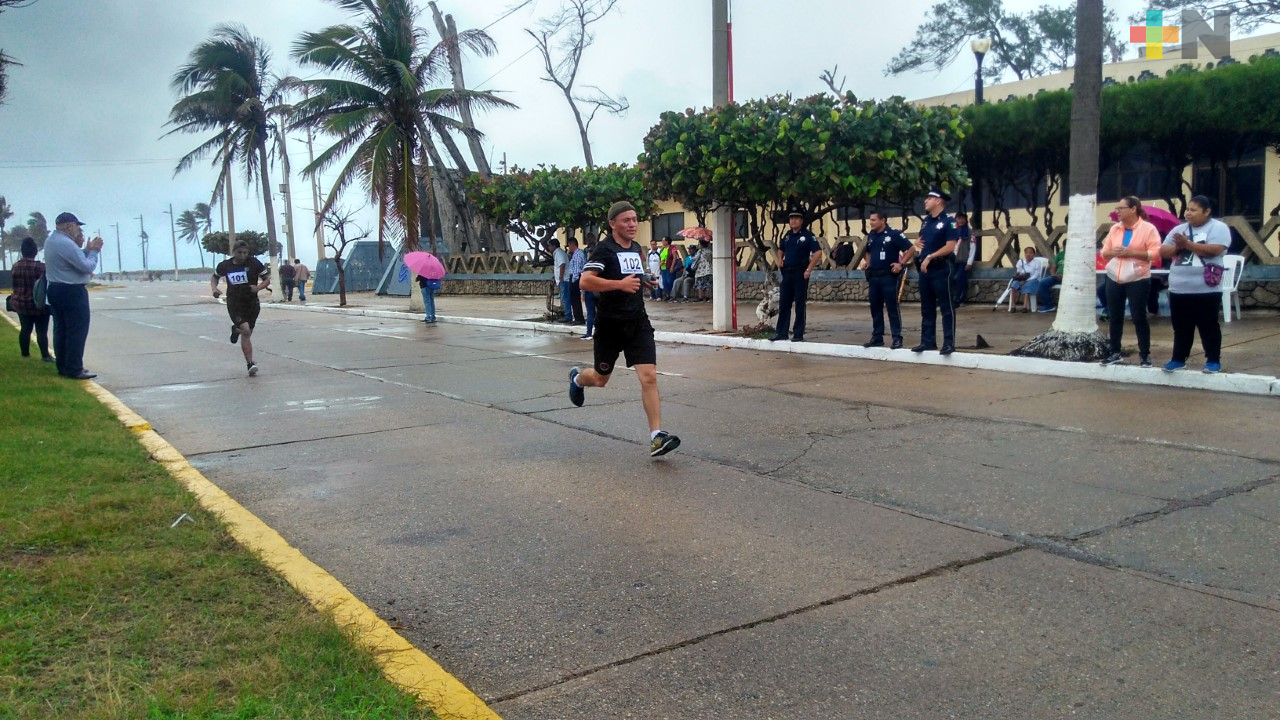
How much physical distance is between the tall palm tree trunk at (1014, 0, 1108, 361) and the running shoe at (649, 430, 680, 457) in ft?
18.9

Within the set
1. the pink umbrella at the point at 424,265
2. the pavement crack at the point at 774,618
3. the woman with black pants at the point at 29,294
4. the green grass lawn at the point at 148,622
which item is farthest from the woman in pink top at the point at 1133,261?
the pink umbrella at the point at 424,265

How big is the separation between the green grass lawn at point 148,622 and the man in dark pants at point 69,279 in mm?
5641

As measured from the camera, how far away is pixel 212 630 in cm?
353

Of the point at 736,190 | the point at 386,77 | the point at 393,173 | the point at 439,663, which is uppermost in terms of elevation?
the point at 386,77

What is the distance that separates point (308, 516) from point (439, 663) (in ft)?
7.49

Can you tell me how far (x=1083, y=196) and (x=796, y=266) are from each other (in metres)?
3.68

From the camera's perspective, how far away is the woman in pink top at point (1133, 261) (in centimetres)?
923

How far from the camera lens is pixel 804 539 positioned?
4.85m

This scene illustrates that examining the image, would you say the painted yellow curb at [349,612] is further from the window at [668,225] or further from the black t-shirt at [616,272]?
the window at [668,225]

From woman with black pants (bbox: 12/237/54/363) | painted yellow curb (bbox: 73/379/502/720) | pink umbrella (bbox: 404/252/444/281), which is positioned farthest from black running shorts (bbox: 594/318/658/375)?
pink umbrella (bbox: 404/252/444/281)

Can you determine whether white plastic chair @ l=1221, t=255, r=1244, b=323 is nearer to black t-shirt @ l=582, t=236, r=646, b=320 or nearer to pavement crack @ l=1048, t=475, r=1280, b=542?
pavement crack @ l=1048, t=475, r=1280, b=542

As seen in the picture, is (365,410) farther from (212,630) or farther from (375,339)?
(375,339)

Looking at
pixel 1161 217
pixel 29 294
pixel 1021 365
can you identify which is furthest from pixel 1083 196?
pixel 29 294

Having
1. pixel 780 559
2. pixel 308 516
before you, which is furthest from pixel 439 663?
pixel 308 516
